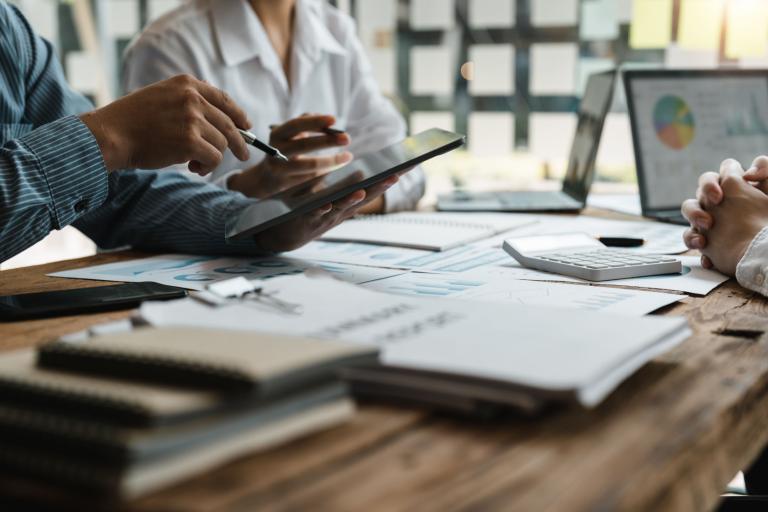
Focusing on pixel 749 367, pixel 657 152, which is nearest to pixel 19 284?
pixel 749 367

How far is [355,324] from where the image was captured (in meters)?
0.56

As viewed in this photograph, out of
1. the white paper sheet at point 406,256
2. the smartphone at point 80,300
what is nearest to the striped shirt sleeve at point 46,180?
the smartphone at point 80,300

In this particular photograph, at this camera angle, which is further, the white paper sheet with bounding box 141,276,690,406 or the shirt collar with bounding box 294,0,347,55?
the shirt collar with bounding box 294,0,347,55

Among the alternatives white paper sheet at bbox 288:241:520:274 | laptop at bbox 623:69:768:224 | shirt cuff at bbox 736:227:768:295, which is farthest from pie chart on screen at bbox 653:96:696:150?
shirt cuff at bbox 736:227:768:295

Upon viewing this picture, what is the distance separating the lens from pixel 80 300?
0.76 m

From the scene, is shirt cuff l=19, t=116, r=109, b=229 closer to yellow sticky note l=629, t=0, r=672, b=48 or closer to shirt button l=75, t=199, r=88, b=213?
shirt button l=75, t=199, r=88, b=213

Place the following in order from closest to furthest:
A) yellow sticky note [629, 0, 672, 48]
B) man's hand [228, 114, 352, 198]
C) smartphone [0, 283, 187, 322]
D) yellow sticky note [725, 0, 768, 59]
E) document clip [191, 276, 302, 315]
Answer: document clip [191, 276, 302, 315] < smartphone [0, 283, 187, 322] < man's hand [228, 114, 352, 198] < yellow sticky note [725, 0, 768, 59] < yellow sticky note [629, 0, 672, 48]

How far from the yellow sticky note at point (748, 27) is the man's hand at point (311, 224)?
4.57 feet

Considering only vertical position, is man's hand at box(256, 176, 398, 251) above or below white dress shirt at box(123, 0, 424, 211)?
below

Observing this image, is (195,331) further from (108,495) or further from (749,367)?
(749,367)

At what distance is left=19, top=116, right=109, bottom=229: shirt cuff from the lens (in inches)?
34.4

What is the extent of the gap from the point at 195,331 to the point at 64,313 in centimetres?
29

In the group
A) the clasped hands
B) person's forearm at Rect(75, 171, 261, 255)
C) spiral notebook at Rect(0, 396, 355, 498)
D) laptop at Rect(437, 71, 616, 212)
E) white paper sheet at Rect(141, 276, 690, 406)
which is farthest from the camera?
laptop at Rect(437, 71, 616, 212)

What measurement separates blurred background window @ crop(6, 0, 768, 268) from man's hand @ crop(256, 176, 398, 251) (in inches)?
44.7
